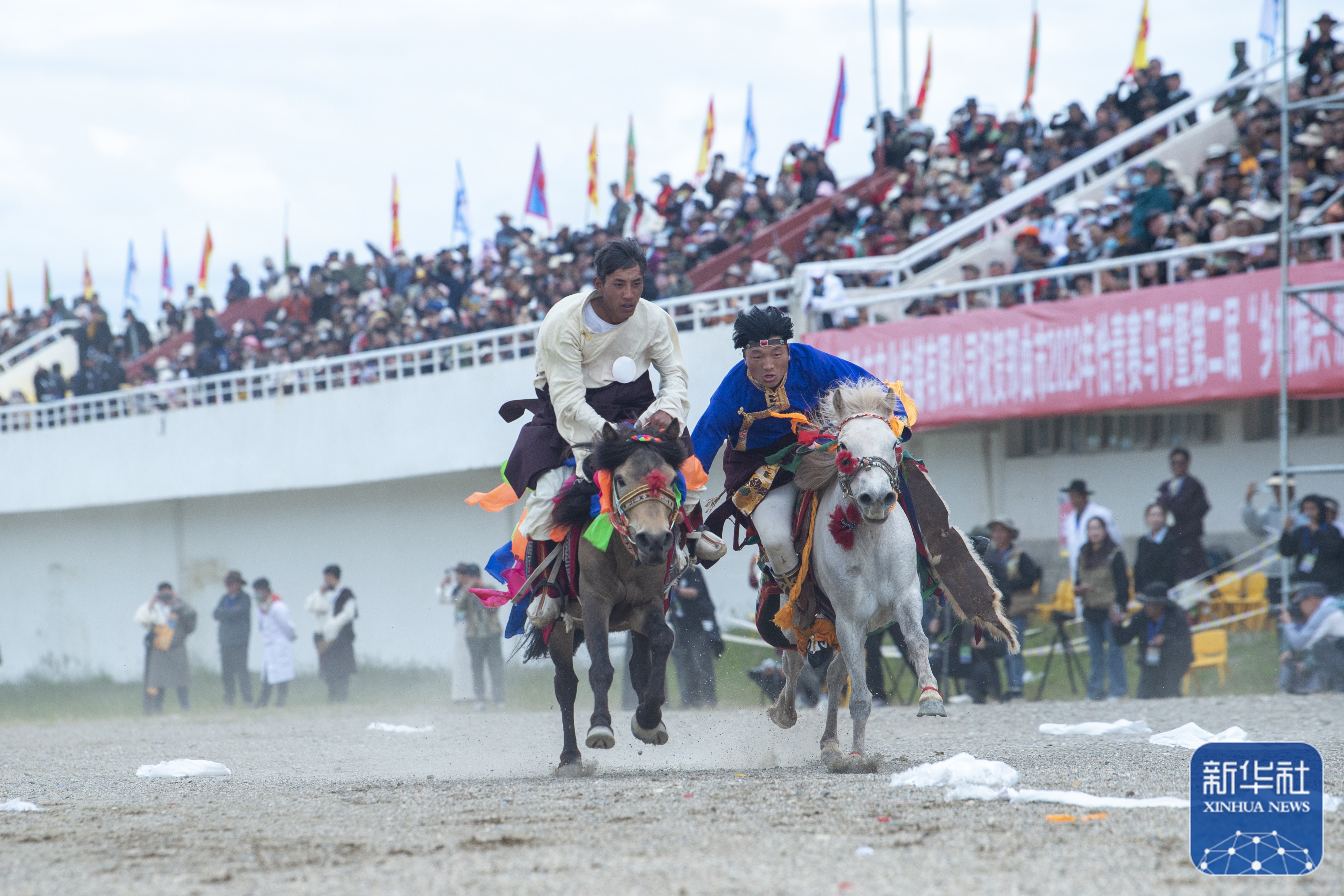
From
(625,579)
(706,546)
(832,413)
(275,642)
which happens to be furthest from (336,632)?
(832,413)

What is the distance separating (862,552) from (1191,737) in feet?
7.87

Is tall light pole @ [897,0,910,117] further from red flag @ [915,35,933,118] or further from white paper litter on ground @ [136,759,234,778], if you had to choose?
white paper litter on ground @ [136,759,234,778]

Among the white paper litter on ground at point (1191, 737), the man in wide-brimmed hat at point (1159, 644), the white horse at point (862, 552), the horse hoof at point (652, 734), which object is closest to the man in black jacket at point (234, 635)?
the man in wide-brimmed hat at point (1159, 644)

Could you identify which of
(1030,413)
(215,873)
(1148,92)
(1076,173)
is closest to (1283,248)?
(1030,413)

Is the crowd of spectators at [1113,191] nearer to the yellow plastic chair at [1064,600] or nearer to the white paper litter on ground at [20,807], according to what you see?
the yellow plastic chair at [1064,600]

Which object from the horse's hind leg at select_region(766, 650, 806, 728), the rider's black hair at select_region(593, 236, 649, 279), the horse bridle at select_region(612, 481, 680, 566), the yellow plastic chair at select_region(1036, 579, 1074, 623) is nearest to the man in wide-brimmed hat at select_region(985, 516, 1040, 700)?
the yellow plastic chair at select_region(1036, 579, 1074, 623)

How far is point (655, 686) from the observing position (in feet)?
24.3

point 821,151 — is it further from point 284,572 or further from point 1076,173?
point 284,572

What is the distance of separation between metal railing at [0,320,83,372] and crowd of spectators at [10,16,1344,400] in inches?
50.7

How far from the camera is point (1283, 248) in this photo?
12.8 meters

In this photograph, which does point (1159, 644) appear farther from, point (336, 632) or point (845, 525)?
point (336, 632)

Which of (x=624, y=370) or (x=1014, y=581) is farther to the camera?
(x=1014, y=581)

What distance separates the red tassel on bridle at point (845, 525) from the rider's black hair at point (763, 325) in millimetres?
1031

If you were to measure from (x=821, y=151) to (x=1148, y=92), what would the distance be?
6.28 metres
